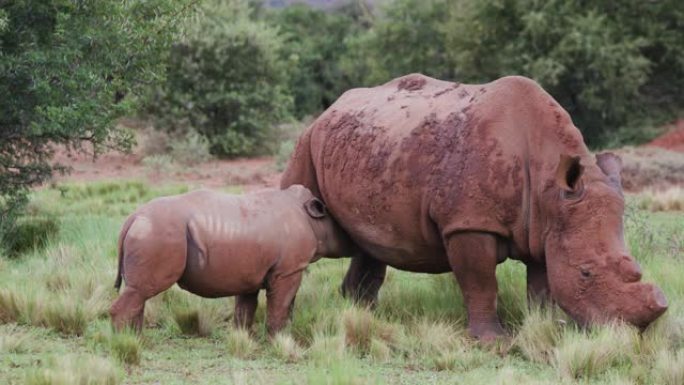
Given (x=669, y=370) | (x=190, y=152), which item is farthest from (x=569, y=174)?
(x=190, y=152)

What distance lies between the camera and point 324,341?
636cm

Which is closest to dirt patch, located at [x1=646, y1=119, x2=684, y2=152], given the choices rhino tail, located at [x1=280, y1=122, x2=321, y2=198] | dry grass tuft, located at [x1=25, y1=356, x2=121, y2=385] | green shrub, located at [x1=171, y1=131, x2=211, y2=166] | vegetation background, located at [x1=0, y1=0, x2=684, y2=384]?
vegetation background, located at [x1=0, y1=0, x2=684, y2=384]

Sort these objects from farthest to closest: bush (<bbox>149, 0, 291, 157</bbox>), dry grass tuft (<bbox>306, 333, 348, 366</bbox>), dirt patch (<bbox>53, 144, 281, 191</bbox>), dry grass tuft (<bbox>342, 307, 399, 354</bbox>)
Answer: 1. bush (<bbox>149, 0, 291, 157</bbox>)
2. dirt patch (<bbox>53, 144, 281, 191</bbox>)
3. dry grass tuft (<bbox>342, 307, 399, 354</bbox>)
4. dry grass tuft (<bbox>306, 333, 348, 366</bbox>)

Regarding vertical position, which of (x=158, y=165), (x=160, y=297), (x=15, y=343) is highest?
(x=15, y=343)

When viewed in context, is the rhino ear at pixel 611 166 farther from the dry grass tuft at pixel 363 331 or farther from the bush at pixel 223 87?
the bush at pixel 223 87

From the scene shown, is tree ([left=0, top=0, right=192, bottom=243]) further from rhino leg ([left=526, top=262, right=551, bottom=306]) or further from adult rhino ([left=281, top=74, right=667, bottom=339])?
rhino leg ([left=526, top=262, right=551, bottom=306])

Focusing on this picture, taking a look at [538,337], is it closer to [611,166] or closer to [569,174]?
[569,174]

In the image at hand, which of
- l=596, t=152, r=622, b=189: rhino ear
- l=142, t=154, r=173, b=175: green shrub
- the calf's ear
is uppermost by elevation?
l=596, t=152, r=622, b=189: rhino ear

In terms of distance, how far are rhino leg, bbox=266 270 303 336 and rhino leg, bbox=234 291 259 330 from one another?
0.33m

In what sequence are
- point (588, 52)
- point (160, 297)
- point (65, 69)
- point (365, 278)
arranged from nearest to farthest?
point (160, 297) → point (365, 278) → point (65, 69) → point (588, 52)

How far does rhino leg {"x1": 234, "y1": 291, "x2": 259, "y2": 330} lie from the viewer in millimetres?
7184

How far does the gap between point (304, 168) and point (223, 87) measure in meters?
19.1

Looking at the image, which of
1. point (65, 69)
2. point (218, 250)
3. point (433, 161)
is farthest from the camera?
point (65, 69)

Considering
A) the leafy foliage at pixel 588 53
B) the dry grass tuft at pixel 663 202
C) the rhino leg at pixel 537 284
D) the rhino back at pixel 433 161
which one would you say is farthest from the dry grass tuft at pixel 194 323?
the leafy foliage at pixel 588 53
